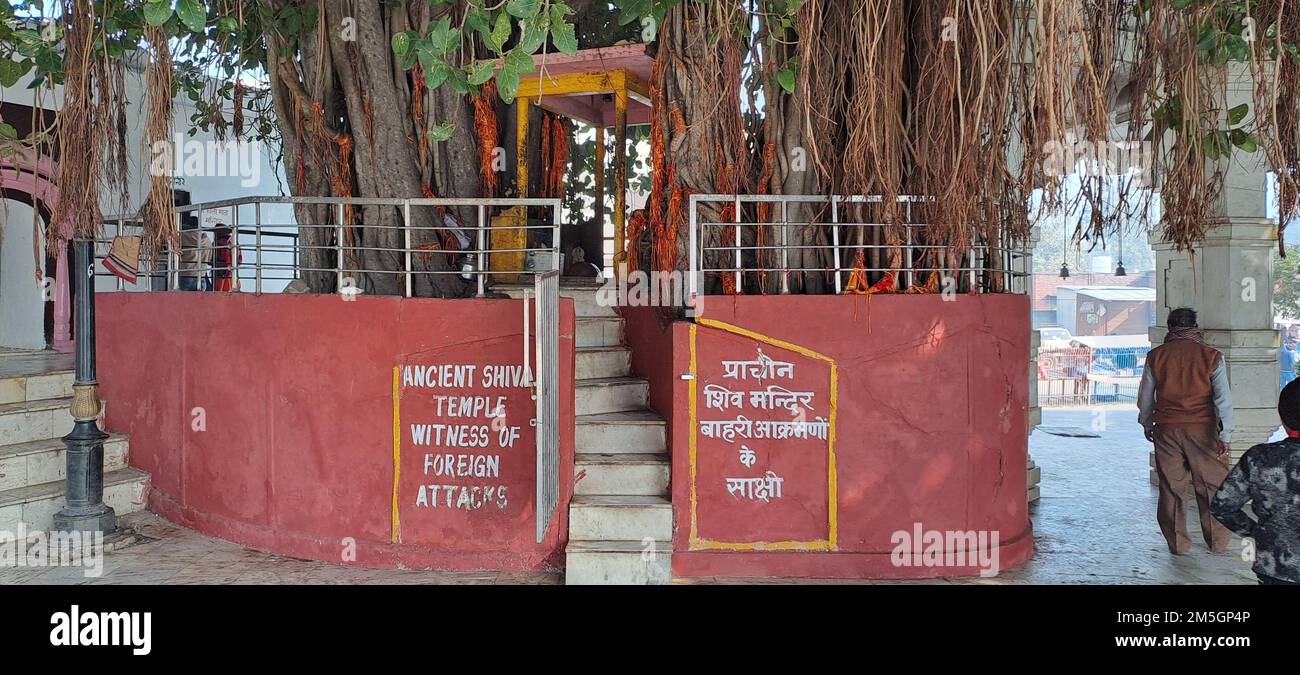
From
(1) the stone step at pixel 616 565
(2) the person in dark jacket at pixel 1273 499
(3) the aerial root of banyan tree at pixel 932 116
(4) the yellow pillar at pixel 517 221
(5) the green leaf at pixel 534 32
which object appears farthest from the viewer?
(4) the yellow pillar at pixel 517 221

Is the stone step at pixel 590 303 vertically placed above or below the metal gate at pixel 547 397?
above

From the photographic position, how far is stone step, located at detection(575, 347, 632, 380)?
6609 mm

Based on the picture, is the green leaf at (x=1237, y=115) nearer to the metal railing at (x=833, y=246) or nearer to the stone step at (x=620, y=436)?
the metal railing at (x=833, y=246)

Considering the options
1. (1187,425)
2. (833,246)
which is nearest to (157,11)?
(833,246)

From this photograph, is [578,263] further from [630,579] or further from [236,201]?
[630,579]

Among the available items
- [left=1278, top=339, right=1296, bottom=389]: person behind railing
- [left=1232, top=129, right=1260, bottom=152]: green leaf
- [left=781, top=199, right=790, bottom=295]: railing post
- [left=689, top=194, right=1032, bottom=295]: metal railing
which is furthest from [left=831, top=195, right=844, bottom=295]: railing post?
[left=1278, top=339, right=1296, bottom=389]: person behind railing

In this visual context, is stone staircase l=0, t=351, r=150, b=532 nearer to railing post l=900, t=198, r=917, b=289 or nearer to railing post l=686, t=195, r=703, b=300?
railing post l=686, t=195, r=703, b=300

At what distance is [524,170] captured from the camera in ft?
24.2

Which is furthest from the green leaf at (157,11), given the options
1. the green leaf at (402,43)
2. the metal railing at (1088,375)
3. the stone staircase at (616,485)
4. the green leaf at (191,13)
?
the metal railing at (1088,375)

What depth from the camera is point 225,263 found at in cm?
1123

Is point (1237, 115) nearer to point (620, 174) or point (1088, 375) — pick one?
point (620, 174)

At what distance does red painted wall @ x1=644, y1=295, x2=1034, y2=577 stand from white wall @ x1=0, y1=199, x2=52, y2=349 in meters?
8.28

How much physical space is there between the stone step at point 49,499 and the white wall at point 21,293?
4008 mm

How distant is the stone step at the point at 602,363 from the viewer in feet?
21.7
